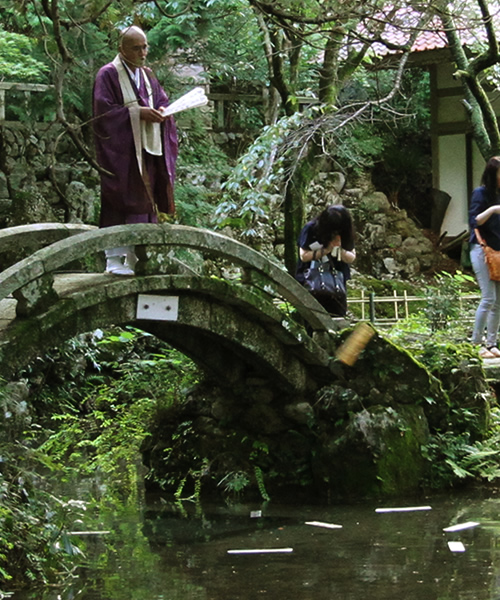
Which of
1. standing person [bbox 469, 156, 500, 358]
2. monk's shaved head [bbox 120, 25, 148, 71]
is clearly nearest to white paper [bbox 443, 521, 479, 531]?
standing person [bbox 469, 156, 500, 358]

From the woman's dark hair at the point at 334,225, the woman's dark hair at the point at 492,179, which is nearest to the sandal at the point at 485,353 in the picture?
the woman's dark hair at the point at 492,179

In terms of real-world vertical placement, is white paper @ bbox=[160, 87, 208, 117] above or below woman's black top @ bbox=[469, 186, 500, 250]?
above

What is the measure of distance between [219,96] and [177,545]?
44.9 ft

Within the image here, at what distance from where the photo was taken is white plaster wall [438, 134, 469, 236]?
69.1ft

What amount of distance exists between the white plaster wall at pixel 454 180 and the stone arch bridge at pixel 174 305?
12045 millimetres

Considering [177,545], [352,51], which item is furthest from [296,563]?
[352,51]

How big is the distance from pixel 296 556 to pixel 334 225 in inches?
134

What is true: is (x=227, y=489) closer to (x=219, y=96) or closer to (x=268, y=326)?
(x=268, y=326)

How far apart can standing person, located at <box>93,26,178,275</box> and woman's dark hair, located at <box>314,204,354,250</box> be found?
5.99 feet

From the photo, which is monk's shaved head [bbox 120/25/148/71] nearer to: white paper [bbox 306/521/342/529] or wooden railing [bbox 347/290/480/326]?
white paper [bbox 306/521/342/529]

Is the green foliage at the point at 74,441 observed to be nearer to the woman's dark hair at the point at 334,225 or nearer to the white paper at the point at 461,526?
the woman's dark hair at the point at 334,225

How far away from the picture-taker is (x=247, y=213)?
13266 millimetres

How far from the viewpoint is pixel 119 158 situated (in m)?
→ 8.24

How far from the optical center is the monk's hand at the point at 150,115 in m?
8.15
